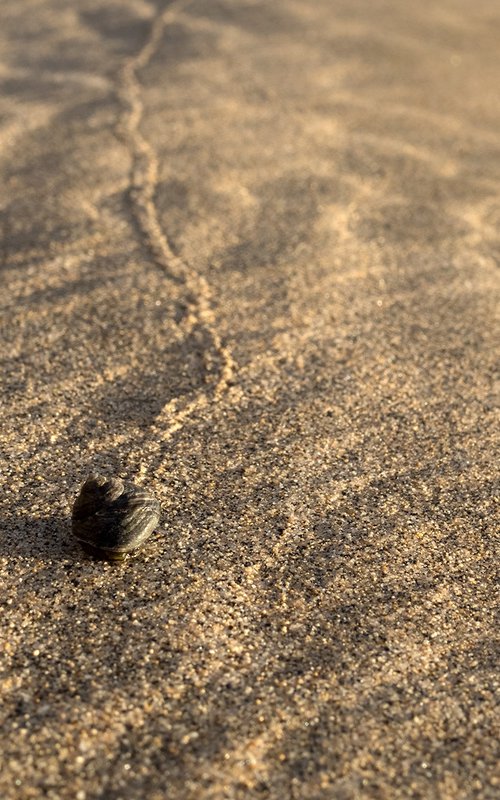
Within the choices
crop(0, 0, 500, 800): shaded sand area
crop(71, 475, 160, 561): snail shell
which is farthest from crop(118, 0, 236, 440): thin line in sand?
crop(71, 475, 160, 561): snail shell

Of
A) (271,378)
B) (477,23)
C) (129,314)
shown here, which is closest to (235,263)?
(129,314)

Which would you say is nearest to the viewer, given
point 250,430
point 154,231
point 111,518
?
point 111,518

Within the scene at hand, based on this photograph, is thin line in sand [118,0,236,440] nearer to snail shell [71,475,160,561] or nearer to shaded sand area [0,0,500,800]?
shaded sand area [0,0,500,800]

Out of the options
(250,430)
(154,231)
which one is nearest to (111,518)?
(250,430)

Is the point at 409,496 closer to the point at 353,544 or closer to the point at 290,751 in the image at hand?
the point at 353,544

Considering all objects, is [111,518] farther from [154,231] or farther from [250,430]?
[154,231]
